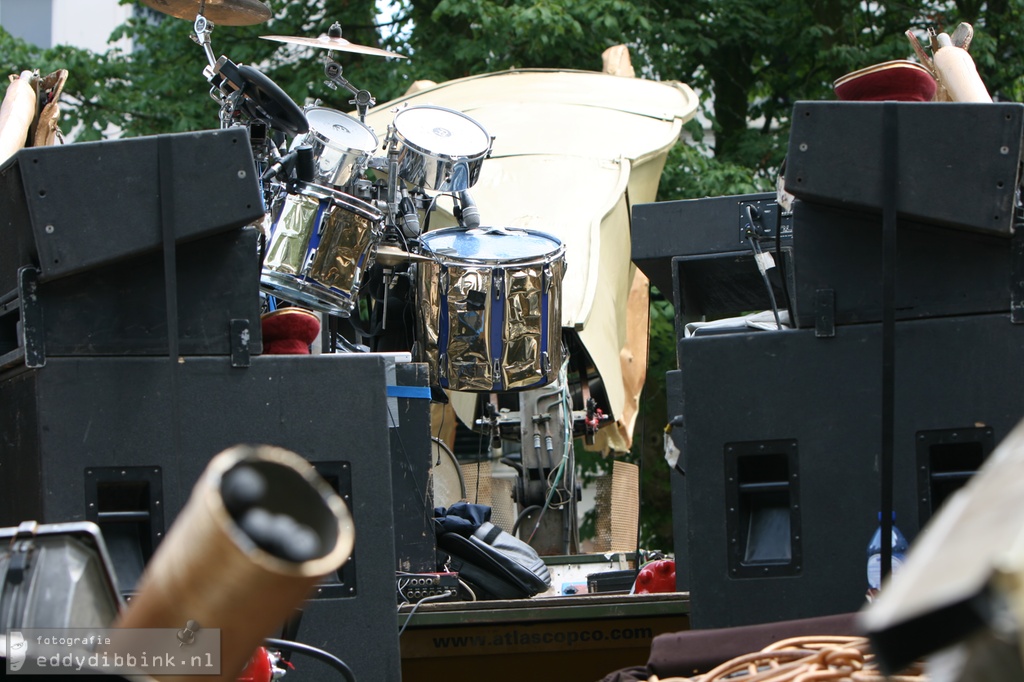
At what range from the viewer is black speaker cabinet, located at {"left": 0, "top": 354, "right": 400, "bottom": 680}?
A: 3.84 metres

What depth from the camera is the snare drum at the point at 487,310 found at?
6.24 m

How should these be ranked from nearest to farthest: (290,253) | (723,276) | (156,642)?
(156,642), (290,253), (723,276)

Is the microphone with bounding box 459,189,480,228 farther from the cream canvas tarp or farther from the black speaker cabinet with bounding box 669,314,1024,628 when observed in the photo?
the black speaker cabinet with bounding box 669,314,1024,628

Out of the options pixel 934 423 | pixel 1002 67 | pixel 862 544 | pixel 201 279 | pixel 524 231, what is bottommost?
pixel 862 544

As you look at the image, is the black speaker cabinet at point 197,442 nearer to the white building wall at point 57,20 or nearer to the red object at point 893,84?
the red object at point 893,84

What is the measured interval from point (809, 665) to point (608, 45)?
9.99 metres

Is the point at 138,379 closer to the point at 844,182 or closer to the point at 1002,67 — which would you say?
the point at 844,182

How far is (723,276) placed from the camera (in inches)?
240

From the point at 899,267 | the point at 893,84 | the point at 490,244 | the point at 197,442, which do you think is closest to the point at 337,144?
the point at 490,244

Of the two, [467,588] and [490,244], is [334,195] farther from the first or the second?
[467,588]

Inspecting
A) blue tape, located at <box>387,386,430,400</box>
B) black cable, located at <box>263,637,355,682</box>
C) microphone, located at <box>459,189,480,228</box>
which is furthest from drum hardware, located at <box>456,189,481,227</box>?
black cable, located at <box>263,637,355,682</box>

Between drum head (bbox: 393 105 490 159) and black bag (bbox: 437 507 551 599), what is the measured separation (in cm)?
178

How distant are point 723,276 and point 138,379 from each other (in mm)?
2944

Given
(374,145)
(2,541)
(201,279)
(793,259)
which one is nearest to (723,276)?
(374,145)
